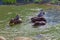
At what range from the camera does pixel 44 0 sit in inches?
1469

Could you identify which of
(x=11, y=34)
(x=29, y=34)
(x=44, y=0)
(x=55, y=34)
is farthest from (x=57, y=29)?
(x=44, y=0)

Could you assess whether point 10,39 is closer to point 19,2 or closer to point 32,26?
point 32,26

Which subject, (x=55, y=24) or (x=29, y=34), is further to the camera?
(x=55, y=24)

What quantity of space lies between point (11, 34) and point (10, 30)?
1.33m

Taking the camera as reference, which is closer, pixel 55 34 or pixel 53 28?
pixel 55 34

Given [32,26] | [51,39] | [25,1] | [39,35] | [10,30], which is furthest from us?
[25,1]

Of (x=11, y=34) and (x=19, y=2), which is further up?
(x=11, y=34)

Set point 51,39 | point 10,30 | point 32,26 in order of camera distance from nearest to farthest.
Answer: point 51,39
point 10,30
point 32,26

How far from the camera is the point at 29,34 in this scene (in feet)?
45.6

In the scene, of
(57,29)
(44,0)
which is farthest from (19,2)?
(57,29)

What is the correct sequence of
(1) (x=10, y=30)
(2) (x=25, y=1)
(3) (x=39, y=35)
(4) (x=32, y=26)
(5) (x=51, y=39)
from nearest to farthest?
(5) (x=51, y=39) < (3) (x=39, y=35) < (1) (x=10, y=30) < (4) (x=32, y=26) < (2) (x=25, y=1)

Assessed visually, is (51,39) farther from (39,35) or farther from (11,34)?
(11,34)

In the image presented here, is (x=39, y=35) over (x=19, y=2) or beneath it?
over

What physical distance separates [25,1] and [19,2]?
111cm
